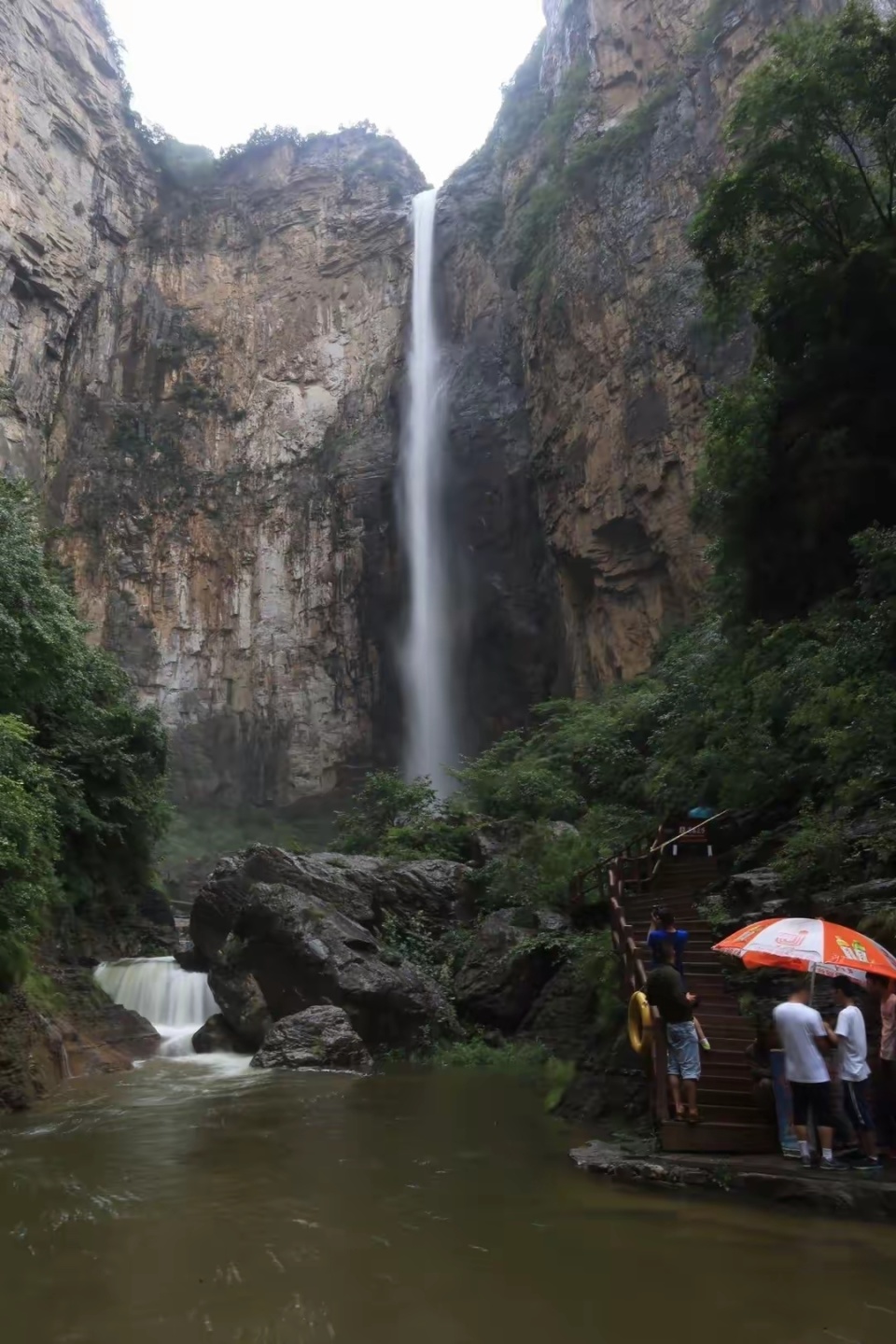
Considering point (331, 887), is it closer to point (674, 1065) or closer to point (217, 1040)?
point (217, 1040)

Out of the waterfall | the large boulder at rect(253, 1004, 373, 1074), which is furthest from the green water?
the waterfall

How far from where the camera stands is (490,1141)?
771cm

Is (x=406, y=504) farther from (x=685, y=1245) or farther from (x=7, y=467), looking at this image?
(x=685, y=1245)

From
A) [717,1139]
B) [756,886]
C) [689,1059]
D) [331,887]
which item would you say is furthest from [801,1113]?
[331,887]

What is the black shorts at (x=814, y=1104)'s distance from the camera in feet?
19.7

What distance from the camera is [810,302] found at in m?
14.5

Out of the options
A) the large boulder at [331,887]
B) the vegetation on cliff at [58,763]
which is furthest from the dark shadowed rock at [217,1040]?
the vegetation on cliff at [58,763]

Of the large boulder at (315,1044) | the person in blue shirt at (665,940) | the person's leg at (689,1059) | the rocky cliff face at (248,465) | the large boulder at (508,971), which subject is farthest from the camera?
the rocky cliff face at (248,465)

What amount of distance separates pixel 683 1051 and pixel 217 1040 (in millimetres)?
10404

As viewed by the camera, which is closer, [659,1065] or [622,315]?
[659,1065]

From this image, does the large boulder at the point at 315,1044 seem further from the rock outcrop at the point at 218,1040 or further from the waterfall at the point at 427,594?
the waterfall at the point at 427,594

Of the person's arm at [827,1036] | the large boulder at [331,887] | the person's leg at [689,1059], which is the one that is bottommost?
the person's leg at [689,1059]

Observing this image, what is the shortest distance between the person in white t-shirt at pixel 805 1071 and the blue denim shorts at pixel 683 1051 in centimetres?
72

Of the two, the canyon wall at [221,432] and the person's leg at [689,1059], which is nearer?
the person's leg at [689,1059]
